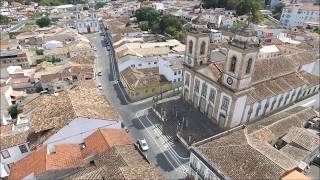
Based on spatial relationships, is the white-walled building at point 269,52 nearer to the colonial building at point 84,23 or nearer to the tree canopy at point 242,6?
the tree canopy at point 242,6

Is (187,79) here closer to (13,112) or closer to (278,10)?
(13,112)

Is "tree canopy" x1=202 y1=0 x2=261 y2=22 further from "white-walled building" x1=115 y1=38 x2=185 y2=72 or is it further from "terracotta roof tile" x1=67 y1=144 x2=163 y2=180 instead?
"terracotta roof tile" x1=67 y1=144 x2=163 y2=180

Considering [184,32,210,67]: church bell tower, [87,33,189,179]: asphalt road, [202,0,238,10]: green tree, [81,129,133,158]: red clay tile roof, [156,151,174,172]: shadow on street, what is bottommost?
[156,151,174,172]: shadow on street

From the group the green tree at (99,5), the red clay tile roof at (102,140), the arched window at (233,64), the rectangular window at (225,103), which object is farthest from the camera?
the green tree at (99,5)

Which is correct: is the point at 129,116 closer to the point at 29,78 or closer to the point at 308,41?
the point at 29,78

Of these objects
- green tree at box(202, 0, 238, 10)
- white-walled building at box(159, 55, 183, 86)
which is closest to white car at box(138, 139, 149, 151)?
white-walled building at box(159, 55, 183, 86)

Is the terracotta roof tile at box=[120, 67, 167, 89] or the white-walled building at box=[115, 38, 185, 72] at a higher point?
the white-walled building at box=[115, 38, 185, 72]

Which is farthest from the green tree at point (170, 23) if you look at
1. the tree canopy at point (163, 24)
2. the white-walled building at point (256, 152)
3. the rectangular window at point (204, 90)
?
the white-walled building at point (256, 152)
